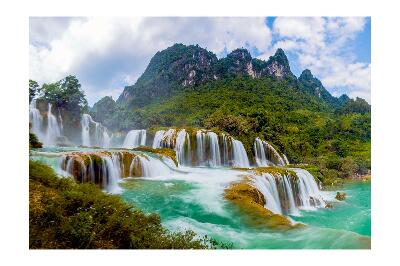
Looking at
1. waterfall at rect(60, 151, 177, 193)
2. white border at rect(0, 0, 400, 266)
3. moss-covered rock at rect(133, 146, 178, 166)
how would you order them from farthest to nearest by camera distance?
moss-covered rock at rect(133, 146, 178, 166) < waterfall at rect(60, 151, 177, 193) < white border at rect(0, 0, 400, 266)

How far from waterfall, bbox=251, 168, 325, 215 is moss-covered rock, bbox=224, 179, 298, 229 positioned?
0.21 meters

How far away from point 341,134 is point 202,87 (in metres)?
2.39

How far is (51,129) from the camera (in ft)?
17.0

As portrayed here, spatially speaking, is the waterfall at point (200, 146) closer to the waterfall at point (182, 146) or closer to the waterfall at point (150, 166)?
the waterfall at point (182, 146)

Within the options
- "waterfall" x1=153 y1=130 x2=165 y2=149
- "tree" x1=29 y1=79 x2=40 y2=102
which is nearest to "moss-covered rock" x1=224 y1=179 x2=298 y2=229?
"waterfall" x1=153 y1=130 x2=165 y2=149

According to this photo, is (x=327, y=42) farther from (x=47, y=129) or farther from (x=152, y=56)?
(x=47, y=129)

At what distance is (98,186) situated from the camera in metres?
4.91

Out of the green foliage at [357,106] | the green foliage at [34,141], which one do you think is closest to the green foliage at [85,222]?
A: the green foliage at [34,141]

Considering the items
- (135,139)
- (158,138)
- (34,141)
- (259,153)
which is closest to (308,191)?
(259,153)

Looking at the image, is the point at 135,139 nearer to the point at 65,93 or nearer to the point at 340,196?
the point at 65,93

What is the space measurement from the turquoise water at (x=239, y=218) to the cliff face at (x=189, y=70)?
1.43 meters

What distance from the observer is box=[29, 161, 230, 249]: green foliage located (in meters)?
3.96

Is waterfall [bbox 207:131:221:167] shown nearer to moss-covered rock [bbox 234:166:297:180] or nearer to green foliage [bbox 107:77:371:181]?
green foliage [bbox 107:77:371:181]
